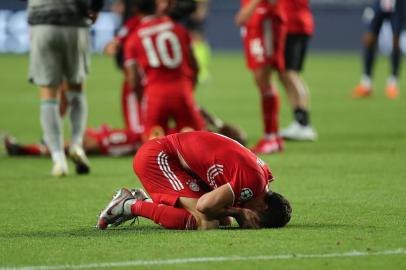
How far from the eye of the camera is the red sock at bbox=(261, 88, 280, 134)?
12.1 m

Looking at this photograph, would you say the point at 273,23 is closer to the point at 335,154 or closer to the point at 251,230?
the point at 335,154

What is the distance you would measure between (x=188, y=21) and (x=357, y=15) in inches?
320

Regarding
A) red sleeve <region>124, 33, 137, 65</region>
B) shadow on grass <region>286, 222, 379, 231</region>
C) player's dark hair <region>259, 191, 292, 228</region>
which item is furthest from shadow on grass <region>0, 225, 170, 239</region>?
red sleeve <region>124, 33, 137, 65</region>

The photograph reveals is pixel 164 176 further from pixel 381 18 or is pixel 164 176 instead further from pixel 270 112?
pixel 381 18

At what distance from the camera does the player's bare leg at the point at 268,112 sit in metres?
12.1

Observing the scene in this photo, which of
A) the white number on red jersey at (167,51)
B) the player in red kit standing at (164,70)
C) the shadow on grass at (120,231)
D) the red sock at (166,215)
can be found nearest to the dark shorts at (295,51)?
the player in red kit standing at (164,70)

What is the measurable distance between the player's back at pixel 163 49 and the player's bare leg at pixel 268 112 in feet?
2.93

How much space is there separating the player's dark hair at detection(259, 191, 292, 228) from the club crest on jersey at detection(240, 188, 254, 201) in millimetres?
136

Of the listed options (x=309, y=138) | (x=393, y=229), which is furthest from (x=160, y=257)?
(x=309, y=138)

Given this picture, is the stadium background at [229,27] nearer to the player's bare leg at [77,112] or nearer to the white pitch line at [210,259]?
the player's bare leg at [77,112]

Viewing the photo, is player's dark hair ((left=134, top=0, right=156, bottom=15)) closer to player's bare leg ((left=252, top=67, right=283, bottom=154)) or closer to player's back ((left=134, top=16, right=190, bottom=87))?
player's back ((left=134, top=16, right=190, bottom=87))

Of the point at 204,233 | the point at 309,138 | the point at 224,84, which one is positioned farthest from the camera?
the point at 224,84

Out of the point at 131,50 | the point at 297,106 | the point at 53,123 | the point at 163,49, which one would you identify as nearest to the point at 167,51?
the point at 163,49

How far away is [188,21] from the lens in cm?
2319
